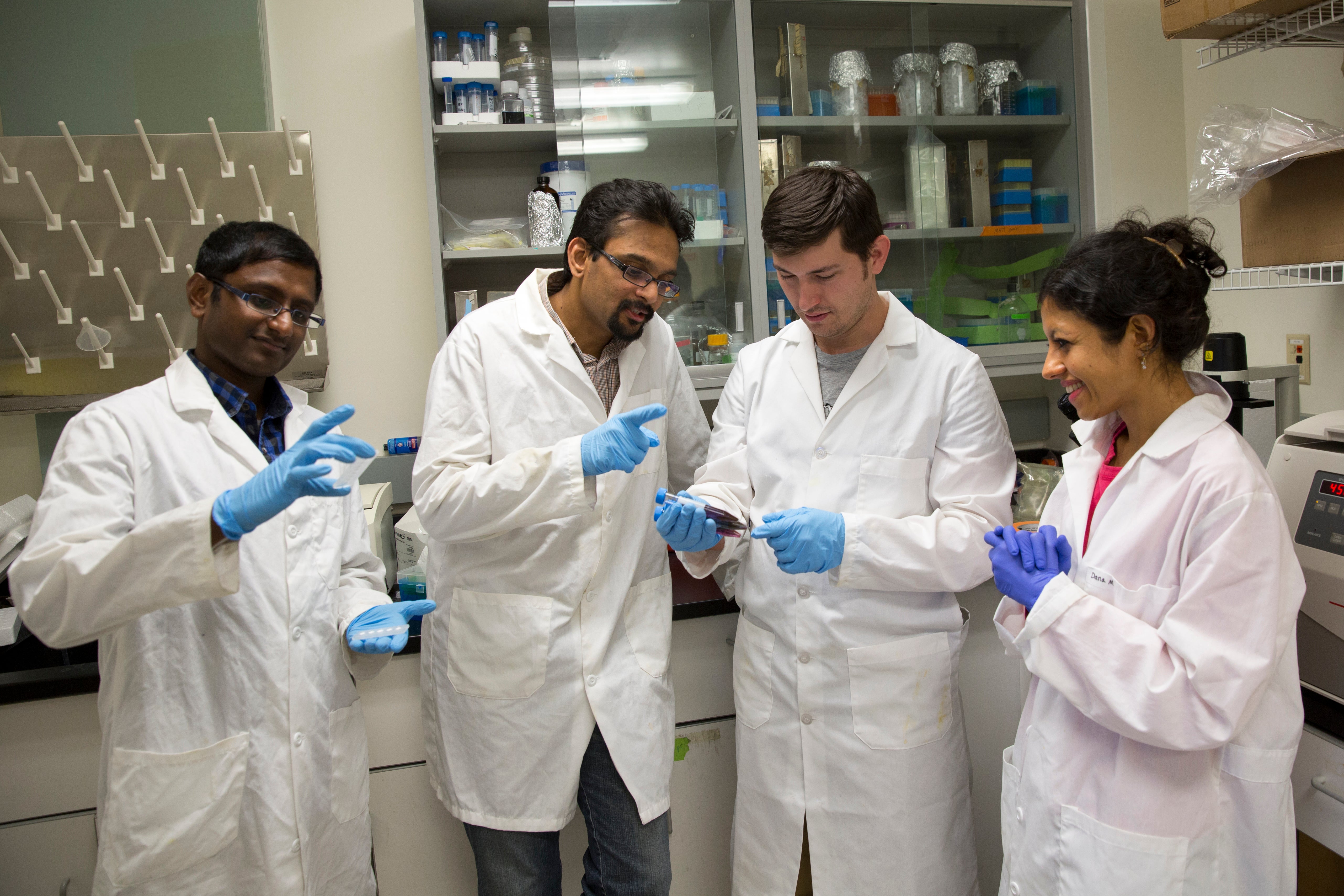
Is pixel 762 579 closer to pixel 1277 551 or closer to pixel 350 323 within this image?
pixel 1277 551

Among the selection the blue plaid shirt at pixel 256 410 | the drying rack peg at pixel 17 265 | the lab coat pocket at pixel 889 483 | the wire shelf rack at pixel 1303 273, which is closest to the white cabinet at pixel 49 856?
the blue plaid shirt at pixel 256 410

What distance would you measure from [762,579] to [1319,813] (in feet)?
2.93

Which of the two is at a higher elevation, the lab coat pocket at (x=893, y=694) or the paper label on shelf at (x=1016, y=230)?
the paper label on shelf at (x=1016, y=230)

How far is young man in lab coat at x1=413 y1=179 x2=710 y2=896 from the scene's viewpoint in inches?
54.4

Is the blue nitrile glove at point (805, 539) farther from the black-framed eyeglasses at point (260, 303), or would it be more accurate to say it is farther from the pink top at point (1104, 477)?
the black-framed eyeglasses at point (260, 303)

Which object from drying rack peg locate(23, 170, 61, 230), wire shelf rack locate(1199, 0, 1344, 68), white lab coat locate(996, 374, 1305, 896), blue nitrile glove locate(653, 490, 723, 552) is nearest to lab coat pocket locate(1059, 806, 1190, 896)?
white lab coat locate(996, 374, 1305, 896)

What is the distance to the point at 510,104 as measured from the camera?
7.64 ft

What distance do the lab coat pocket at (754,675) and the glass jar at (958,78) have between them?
183cm

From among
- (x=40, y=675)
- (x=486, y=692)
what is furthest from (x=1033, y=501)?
(x=40, y=675)

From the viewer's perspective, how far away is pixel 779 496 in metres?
1.52

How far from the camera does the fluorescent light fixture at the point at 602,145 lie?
7.48 feet

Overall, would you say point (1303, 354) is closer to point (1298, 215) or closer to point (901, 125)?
point (1298, 215)

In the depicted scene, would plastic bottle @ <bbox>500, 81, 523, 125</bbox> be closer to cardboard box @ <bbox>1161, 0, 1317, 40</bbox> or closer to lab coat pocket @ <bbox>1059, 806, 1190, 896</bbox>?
cardboard box @ <bbox>1161, 0, 1317, 40</bbox>

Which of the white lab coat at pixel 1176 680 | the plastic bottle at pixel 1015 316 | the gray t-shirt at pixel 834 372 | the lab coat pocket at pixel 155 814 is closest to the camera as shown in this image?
the white lab coat at pixel 1176 680
